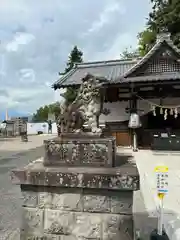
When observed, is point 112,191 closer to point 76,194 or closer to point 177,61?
point 76,194

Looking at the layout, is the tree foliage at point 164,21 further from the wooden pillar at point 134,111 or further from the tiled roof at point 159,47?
the wooden pillar at point 134,111

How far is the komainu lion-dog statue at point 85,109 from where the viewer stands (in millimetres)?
3057

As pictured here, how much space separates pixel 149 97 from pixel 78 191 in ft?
43.0

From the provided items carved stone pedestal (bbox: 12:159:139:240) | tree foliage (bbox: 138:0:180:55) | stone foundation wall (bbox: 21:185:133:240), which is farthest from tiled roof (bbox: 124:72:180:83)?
stone foundation wall (bbox: 21:185:133:240)

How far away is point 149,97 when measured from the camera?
14.9 meters

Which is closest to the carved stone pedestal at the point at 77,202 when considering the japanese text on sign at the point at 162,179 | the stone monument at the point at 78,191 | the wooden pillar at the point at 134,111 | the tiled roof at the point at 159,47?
the stone monument at the point at 78,191

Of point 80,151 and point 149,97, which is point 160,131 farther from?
point 80,151

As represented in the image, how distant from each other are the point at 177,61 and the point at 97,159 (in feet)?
41.5

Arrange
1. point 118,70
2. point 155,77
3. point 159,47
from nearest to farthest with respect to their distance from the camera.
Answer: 1. point 155,77
2. point 159,47
3. point 118,70

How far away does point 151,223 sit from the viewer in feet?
13.3

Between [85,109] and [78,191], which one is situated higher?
[85,109]

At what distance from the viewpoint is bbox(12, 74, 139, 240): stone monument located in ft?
8.11

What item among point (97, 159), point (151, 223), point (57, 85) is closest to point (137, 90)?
point (57, 85)

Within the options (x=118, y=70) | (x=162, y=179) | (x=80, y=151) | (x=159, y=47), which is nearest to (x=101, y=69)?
(x=118, y=70)
